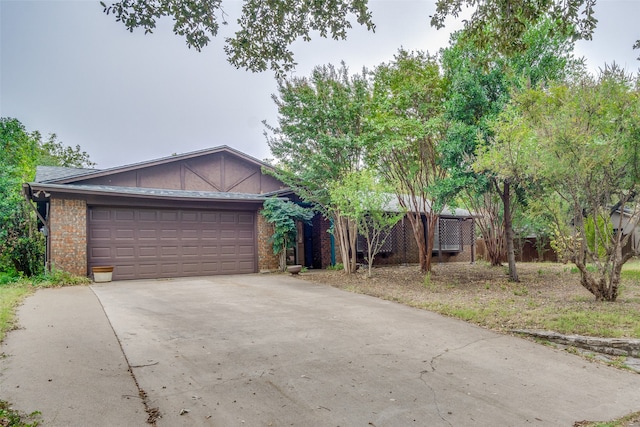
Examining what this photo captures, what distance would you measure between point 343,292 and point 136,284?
538 centimetres

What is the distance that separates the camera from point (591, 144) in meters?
6.05

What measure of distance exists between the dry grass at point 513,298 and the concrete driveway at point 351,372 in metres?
0.69

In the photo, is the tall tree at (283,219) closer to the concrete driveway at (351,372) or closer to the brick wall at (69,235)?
the brick wall at (69,235)

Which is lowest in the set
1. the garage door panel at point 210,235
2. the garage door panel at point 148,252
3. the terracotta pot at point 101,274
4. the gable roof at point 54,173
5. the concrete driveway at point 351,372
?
the concrete driveway at point 351,372

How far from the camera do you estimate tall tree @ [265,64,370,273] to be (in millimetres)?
10406

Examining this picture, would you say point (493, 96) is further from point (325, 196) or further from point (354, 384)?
point (354, 384)

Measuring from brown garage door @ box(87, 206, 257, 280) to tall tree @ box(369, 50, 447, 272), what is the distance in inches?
197

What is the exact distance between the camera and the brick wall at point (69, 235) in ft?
32.5

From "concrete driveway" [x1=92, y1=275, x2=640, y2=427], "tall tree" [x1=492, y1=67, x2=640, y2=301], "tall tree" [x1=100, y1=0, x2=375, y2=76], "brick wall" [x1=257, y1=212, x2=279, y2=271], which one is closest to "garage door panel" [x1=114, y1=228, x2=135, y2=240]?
"brick wall" [x1=257, y1=212, x2=279, y2=271]

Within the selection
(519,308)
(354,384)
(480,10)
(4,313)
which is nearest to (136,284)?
(4,313)

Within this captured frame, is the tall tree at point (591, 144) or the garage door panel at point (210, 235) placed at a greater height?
the tall tree at point (591, 144)

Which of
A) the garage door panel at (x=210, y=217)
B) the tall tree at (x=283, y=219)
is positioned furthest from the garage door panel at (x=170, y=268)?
the tall tree at (x=283, y=219)

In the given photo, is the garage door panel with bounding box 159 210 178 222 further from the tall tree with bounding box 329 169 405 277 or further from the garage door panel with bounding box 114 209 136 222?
the tall tree with bounding box 329 169 405 277

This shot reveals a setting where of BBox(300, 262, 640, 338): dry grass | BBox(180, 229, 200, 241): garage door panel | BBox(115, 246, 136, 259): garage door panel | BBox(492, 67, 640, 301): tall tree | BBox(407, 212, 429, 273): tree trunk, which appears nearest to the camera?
BBox(300, 262, 640, 338): dry grass
